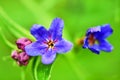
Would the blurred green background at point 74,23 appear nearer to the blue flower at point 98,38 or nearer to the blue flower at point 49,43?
the blue flower at point 98,38

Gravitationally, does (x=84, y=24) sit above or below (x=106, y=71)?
above

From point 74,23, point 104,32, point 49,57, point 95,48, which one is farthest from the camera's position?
point 74,23

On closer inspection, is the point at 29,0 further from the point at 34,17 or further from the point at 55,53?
the point at 55,53

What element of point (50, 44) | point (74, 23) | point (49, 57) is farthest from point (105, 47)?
point (74, 23)

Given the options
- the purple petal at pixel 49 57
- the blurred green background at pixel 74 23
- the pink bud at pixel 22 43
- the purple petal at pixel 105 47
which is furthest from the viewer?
the blurred green background at pixel 74 23

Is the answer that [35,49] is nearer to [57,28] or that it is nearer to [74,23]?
[57,28]

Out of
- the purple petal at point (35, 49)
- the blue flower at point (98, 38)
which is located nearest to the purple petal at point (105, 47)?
the blue flower at point (98, 38)

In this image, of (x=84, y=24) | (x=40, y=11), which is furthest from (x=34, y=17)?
(x=84, y=24)

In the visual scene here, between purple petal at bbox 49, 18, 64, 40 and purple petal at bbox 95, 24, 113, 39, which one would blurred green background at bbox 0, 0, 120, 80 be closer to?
purple petal at bbox 95, 24, 113, 39
